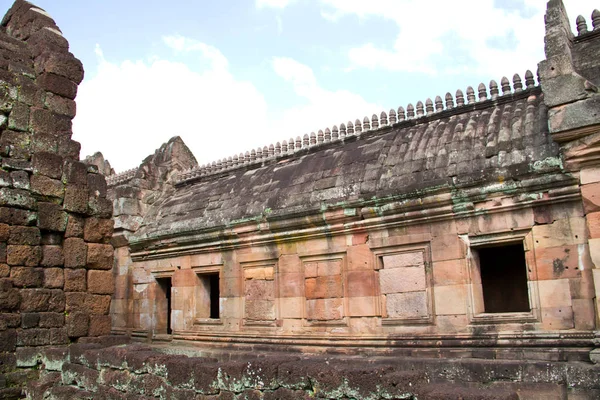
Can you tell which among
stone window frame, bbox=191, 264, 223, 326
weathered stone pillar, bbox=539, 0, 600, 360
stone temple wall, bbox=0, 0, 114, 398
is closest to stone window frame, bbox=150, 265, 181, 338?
stone window frame, bbox=191, 264, 223, 326

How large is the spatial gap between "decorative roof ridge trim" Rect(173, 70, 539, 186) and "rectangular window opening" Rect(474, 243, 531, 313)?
2.79 m

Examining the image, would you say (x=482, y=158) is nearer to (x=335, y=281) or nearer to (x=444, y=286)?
(x=444, y=286)

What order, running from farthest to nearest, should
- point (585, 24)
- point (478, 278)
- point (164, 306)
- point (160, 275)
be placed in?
1. point (164, 306)
2. point (160, 275)
3. point (585, 24)
4. point (478, 278)

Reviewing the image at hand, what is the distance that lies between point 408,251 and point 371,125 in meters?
3.29

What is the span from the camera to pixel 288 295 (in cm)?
1105

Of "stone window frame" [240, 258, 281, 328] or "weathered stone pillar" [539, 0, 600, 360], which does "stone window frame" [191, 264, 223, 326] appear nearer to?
"stone window frame" [240, 258, 281, 328]

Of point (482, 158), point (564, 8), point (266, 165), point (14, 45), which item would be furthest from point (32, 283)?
point (564, 8)

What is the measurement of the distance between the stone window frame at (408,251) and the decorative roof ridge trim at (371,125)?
2.78 meters

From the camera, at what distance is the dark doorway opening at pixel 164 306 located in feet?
46.5

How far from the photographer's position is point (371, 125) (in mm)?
11656

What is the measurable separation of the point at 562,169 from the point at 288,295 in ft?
18.4

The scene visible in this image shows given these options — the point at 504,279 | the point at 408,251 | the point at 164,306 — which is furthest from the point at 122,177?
the point at 504,279

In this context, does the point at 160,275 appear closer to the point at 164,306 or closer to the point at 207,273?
the point at 164,306

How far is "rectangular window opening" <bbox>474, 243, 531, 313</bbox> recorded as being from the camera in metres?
10.3
